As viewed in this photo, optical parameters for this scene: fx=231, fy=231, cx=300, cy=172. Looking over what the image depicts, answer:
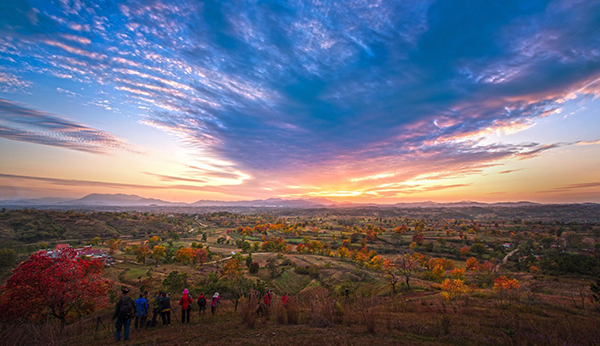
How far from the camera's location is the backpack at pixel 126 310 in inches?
371

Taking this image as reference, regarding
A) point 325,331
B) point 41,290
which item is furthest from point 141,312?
point 325,331

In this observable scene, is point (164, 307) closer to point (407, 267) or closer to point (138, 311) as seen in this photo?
point (138, 311)

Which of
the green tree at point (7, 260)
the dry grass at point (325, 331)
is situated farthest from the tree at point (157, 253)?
the dry grass at point (325, 331)

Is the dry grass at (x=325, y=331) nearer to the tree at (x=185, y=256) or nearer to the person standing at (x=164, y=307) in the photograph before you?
the person standing at (x=164, y=307)

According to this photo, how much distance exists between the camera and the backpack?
9428 mm

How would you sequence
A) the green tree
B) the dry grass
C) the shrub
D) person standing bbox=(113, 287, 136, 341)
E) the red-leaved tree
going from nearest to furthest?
the dry grass, person standing bbox=(113, 287, 136, 341), the shrub, the red-leaved tree, the green tree

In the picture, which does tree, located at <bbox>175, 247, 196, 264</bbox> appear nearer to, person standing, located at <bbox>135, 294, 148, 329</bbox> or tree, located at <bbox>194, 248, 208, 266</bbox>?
tree, located at <bbox>194, 248, 208, 266</bbox>

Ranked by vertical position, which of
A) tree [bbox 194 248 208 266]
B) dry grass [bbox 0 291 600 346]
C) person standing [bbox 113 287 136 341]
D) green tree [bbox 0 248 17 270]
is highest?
person standing [bbox 113 287 136 341]

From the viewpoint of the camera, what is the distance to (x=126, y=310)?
31.3ft

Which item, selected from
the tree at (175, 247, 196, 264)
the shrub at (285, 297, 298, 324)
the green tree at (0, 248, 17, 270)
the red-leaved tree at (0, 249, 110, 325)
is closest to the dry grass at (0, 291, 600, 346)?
the shrub at (285, 297, 298, 324)

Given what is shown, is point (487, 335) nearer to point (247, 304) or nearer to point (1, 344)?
point (247, 304)

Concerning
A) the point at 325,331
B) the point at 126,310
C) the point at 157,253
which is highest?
the point at 126,310

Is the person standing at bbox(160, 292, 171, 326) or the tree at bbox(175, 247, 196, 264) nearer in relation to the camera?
the person standing at bbox(160, 292, 171, 326)

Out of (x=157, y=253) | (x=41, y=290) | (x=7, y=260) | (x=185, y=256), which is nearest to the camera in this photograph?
(x=41, y=290)
